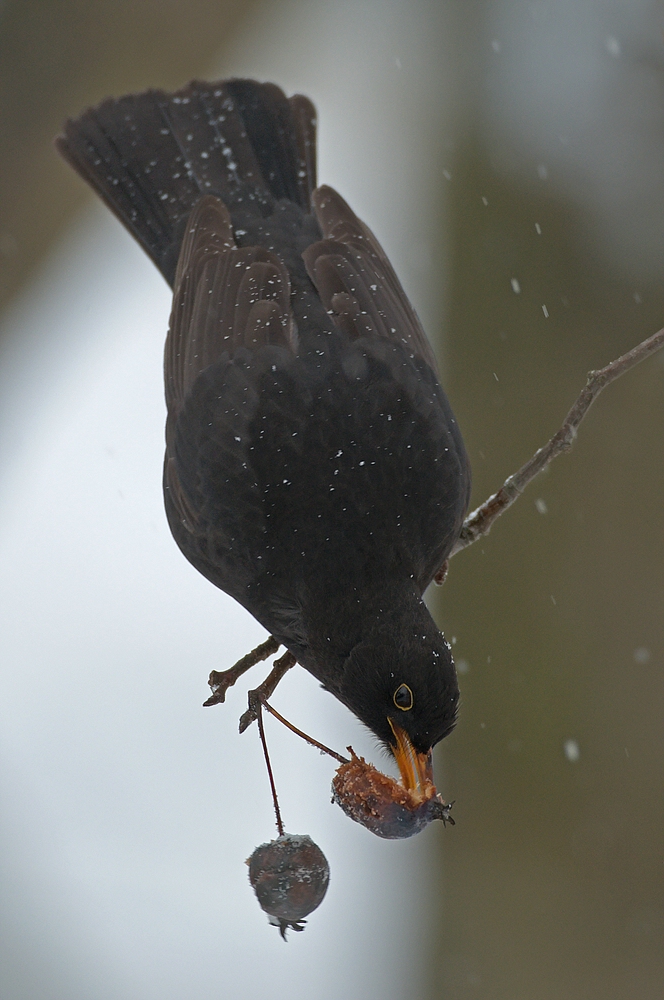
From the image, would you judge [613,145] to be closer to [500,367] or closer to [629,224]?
[629,224]

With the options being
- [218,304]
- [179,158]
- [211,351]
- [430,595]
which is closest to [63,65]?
[179,158]

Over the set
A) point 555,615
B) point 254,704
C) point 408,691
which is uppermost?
point 555,615

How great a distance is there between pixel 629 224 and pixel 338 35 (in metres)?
2.14

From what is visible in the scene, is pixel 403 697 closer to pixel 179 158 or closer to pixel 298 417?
pixel 298 417

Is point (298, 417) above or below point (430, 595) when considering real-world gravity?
below

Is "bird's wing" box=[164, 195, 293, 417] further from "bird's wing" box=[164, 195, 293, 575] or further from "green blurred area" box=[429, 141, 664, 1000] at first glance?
"green blurred area" box=[429, 141, 664, 1000]

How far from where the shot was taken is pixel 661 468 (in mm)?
3227

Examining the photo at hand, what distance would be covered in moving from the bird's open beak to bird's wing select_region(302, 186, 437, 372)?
110cm

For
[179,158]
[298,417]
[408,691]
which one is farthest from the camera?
[179,158]

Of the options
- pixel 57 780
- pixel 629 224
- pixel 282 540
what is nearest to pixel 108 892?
pixel 57 780

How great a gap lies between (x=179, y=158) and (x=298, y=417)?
123 centimetres

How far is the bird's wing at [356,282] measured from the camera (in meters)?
2.76

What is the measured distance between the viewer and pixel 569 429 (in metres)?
2.19

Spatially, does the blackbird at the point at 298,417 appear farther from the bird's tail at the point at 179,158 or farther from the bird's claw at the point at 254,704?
the bird's claw at the point at 254,704
